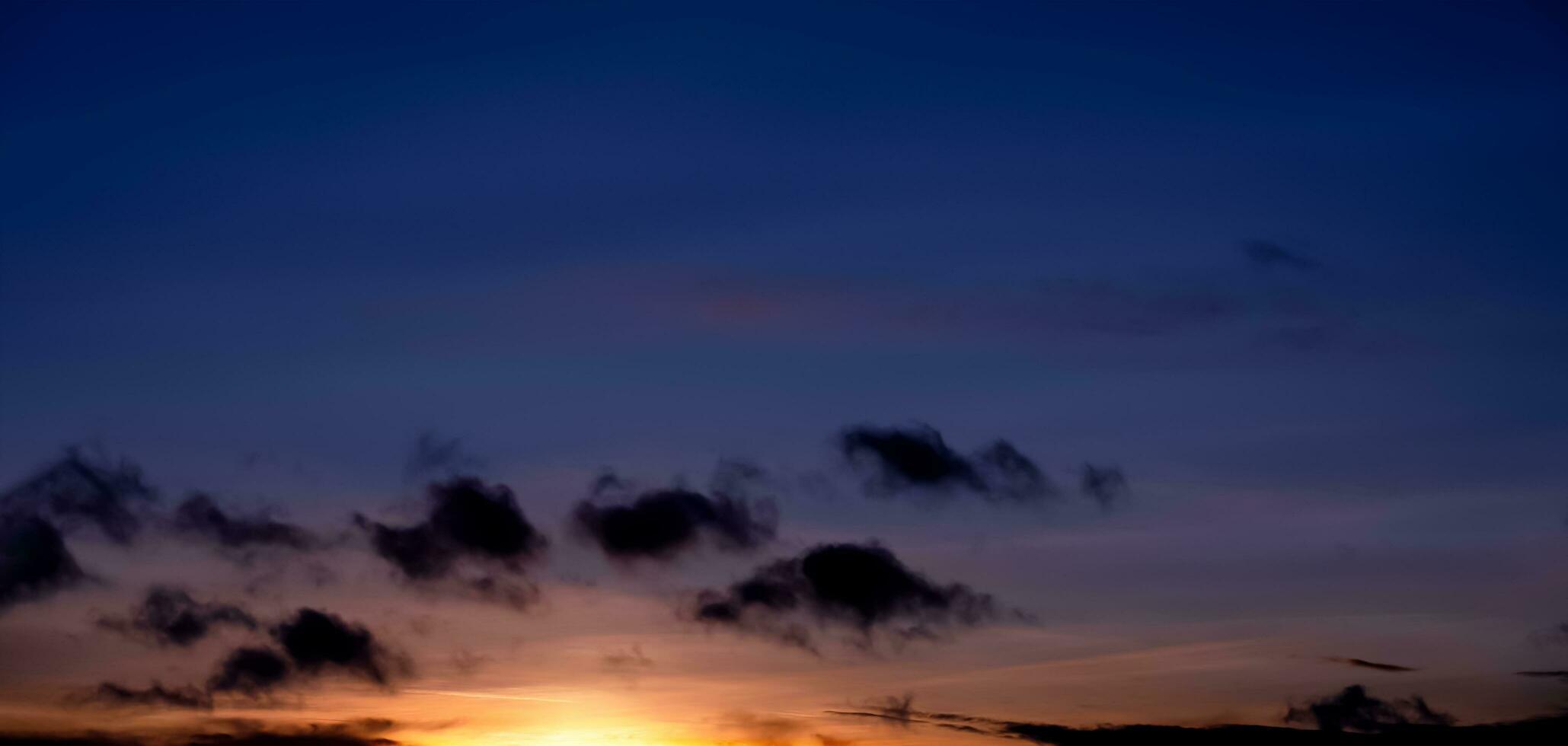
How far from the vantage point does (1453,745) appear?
166m

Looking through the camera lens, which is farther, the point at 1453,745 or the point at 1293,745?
the point at 1293,745

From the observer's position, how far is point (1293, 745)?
199 metres

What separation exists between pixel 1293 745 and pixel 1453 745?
125ft
